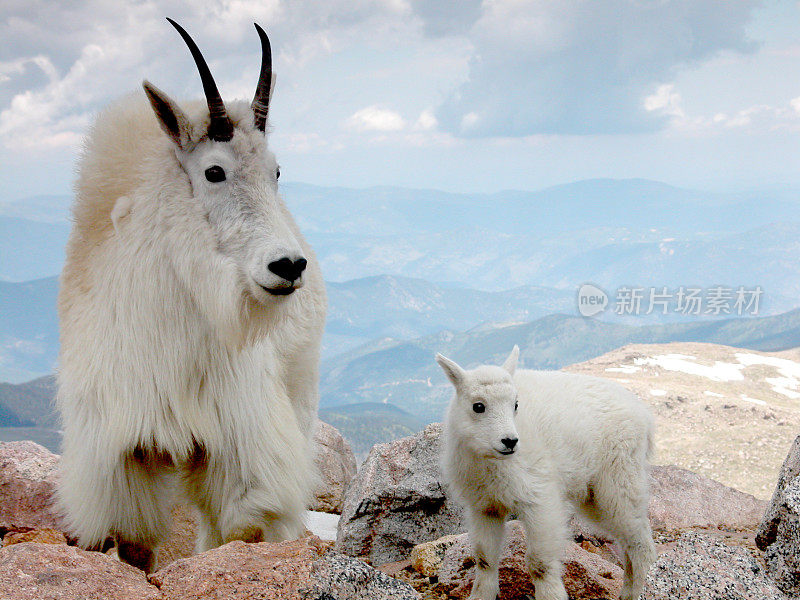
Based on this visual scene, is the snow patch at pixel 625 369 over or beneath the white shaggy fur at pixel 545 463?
beneath

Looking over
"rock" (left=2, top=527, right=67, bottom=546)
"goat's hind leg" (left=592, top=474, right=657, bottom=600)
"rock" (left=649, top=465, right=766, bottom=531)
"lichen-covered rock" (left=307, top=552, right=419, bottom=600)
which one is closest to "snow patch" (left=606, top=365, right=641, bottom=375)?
"rock" (left=649, top=465, right=766, bottom=531)

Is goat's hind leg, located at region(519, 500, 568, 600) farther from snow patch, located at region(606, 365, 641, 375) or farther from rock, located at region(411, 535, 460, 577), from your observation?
snow patch, located at region(606, 365, 641, 375)

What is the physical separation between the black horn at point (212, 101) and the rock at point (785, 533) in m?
3.82

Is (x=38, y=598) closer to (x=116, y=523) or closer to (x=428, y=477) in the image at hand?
(x=116, y=523)

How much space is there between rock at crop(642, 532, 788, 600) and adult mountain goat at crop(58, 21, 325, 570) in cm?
232

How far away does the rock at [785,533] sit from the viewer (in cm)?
391

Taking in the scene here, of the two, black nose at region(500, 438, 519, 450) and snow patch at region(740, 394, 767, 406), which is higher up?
black nose at region(500, 438, 519, 450)

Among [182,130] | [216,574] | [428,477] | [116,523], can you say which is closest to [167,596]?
[216,574]

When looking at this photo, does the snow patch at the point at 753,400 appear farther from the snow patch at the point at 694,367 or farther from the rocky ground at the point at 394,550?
the rocky ground at the point at 394,550

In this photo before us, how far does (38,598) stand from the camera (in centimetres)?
290

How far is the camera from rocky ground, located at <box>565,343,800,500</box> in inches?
788

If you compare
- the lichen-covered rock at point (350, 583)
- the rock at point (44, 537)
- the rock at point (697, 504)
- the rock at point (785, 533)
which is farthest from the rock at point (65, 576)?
the rock at point (697, 504)

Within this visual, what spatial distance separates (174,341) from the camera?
4.44 meters

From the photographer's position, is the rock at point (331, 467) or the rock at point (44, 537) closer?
the rock at point (44, 537)
